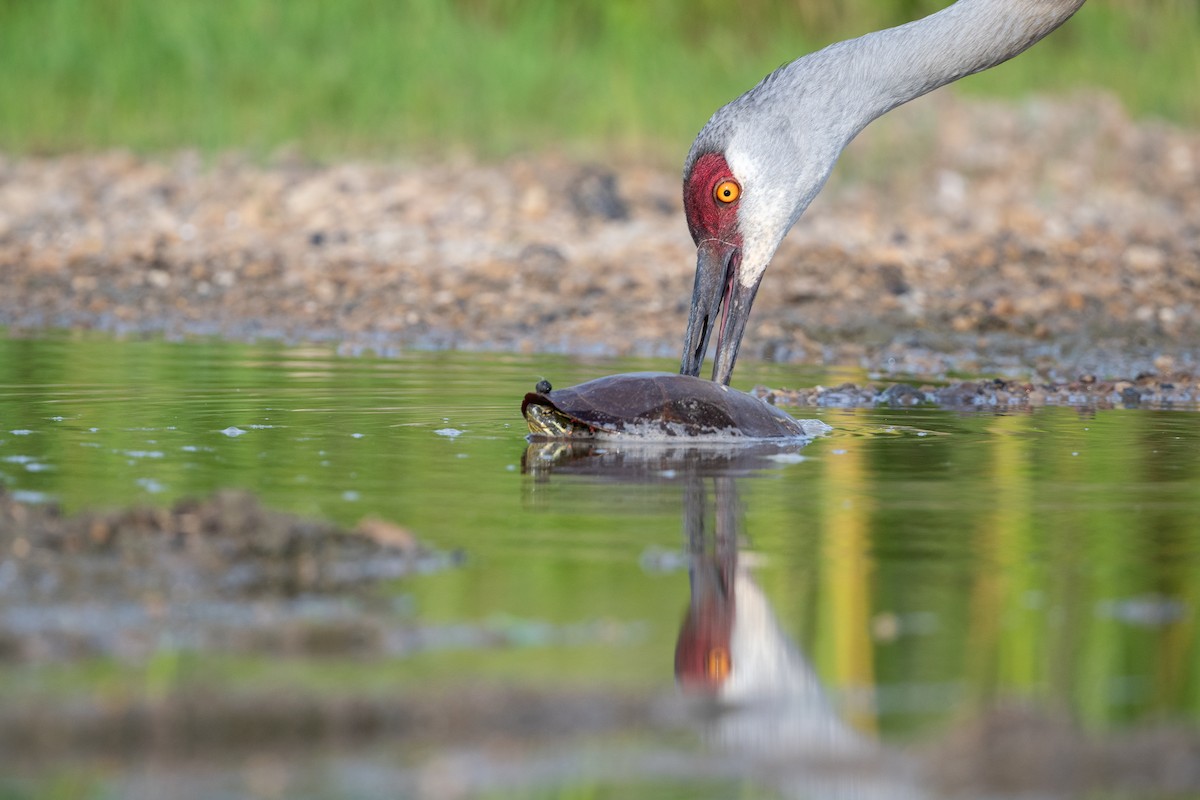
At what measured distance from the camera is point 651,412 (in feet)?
18.3

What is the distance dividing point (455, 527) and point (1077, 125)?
10.0 metres

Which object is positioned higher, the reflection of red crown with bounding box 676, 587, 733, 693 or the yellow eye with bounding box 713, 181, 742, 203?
the yellow eye with bounding box 713, 181, 742, 203

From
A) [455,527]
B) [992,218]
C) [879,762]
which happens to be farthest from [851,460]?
[992,218]

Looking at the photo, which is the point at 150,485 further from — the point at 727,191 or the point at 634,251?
the point at 634,251

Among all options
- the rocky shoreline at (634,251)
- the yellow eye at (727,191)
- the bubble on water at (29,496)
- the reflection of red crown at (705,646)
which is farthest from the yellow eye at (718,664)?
the rocky shoreline at (634,251)

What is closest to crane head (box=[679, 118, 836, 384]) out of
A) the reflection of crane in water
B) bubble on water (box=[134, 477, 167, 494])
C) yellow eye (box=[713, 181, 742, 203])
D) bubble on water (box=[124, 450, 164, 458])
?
yellow eye (box=[713, 181, 742, 203])

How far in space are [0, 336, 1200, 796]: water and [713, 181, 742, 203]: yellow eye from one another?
81 cm

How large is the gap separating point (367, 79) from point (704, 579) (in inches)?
381

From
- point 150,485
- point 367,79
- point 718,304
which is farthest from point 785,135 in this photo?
point 367,79

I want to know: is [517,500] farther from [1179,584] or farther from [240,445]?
[1179,584]

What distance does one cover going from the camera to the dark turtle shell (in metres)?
5.56

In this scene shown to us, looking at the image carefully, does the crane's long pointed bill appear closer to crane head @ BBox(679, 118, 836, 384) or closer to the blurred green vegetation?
crane head @ BBox(679, 118, 836, 384)

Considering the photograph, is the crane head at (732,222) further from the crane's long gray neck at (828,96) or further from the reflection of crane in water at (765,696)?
the reflection of crane in water at (765,696)

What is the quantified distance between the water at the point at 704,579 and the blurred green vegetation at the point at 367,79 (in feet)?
20.9
